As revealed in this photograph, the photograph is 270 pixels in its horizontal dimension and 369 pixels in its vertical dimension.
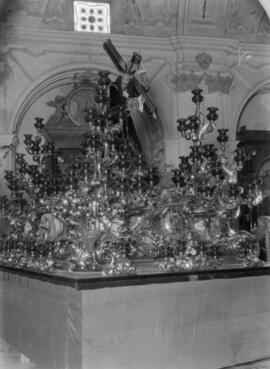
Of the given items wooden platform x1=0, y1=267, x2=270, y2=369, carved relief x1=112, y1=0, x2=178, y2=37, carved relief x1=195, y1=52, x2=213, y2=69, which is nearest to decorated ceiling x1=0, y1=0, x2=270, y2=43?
carved relief x1=112, y1=0, x2=178, y2=37

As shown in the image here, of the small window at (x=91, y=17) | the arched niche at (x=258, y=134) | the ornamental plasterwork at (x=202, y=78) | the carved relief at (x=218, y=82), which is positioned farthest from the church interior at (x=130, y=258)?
the small window at (x=91, y=17)

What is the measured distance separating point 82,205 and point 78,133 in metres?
6.43

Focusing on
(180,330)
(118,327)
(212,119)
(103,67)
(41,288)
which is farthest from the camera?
(103,67)

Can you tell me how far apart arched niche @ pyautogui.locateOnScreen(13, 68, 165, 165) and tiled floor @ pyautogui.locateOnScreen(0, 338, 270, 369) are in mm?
5049

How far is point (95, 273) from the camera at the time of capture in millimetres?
4145

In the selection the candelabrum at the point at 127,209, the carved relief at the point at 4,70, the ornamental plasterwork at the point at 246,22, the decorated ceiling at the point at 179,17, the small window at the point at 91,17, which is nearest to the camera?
the candelabrum at the point at 127,209

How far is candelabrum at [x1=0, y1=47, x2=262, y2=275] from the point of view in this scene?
4312mm

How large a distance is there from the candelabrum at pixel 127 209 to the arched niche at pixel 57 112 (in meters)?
4.51

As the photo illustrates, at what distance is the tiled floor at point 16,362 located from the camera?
4.55 meters

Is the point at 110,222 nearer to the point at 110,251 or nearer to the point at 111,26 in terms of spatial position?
the point at 110,251

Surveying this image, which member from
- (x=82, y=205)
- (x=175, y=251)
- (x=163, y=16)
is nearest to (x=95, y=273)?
(x=82, y=205)

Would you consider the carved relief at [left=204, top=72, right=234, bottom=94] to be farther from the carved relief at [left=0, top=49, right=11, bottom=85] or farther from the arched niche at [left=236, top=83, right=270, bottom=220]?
the carved relief at [left=0, top=49, right=11, bottom=85]

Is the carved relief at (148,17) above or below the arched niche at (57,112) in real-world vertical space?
above

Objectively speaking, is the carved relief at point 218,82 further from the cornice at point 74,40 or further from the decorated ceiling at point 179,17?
the cornice at point 74,40
